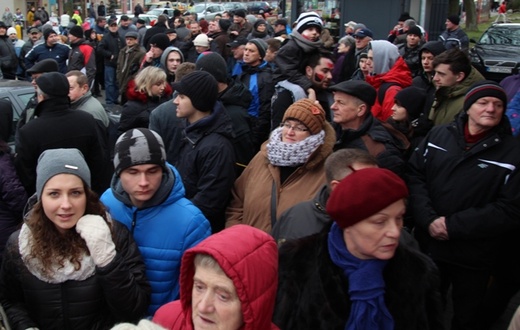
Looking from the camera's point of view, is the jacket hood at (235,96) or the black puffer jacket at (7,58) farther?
the black puffer jacket at (7,58)

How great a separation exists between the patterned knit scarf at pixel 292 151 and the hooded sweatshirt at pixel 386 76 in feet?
7.07

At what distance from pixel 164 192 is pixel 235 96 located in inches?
105

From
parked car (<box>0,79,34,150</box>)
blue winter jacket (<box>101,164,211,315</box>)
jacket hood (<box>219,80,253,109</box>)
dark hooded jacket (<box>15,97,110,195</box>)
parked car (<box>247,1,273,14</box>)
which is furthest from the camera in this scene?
parked car (<box>247,1,273,14</box>)

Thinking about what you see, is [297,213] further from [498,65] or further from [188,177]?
[498,65]

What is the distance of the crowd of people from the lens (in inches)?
100

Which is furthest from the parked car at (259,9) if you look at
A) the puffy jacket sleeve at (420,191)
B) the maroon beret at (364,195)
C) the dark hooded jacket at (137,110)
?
the maroon beret at (364,195)

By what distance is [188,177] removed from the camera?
431 centimetres

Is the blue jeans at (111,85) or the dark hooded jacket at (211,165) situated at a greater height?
the dark hooded jacket at (211,165)

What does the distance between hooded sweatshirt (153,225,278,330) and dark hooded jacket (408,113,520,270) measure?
2206 mm

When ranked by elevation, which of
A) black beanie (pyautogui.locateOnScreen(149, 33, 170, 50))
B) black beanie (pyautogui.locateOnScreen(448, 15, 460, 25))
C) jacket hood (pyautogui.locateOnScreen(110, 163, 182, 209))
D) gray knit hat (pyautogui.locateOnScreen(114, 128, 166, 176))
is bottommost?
jacket hood (pyautogui.locateOnScreen(110, 163, 182, 209))

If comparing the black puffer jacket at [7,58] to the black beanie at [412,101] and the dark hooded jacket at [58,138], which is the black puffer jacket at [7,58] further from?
the black beanie at [412,101]

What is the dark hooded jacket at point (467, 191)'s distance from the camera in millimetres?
3832

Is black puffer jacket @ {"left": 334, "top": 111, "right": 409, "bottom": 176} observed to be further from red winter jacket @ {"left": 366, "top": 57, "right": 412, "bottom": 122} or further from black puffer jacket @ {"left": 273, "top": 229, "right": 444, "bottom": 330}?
black puffer jacket @ {"left": 273, "top": 229, "right": 444, "bottom": 330}

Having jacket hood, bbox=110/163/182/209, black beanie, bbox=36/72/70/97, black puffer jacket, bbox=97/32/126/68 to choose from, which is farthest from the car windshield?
jacket hood, bbox=110/163/182/209
